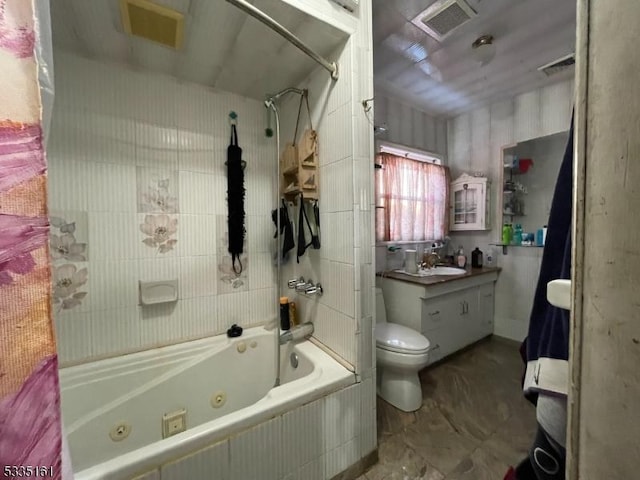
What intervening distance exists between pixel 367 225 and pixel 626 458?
1.01m

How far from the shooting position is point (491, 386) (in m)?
1.82

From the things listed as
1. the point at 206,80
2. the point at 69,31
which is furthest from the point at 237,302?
the point at 69,31

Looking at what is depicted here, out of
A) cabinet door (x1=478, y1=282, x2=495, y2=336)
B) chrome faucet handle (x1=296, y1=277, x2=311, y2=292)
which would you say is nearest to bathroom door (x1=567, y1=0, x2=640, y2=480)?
chrome faucet handle (x1=296, y1=277, x2=311, y2=292)

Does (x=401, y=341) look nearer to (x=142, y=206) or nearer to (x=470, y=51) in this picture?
(x=142, y=206)

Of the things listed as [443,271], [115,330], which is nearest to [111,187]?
[115,330]

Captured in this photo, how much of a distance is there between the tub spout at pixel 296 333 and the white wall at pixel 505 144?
2.06 m

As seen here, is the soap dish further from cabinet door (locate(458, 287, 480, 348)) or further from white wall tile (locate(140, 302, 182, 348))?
cabinet door (locate(458, 287, 480, 348))

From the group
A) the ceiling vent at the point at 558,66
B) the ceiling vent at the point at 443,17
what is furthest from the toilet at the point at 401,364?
the ceiling vent at the point at 558,66

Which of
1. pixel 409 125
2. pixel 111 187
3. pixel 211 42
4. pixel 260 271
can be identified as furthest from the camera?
pixel 409 125

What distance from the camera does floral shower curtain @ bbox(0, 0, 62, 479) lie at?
37 cm

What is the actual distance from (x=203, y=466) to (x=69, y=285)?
1055 millimetres

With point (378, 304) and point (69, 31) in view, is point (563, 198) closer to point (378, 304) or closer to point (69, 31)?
point (378, 304)

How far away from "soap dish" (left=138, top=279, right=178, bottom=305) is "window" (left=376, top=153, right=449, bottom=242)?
1622mm

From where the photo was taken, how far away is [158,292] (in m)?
1.43
